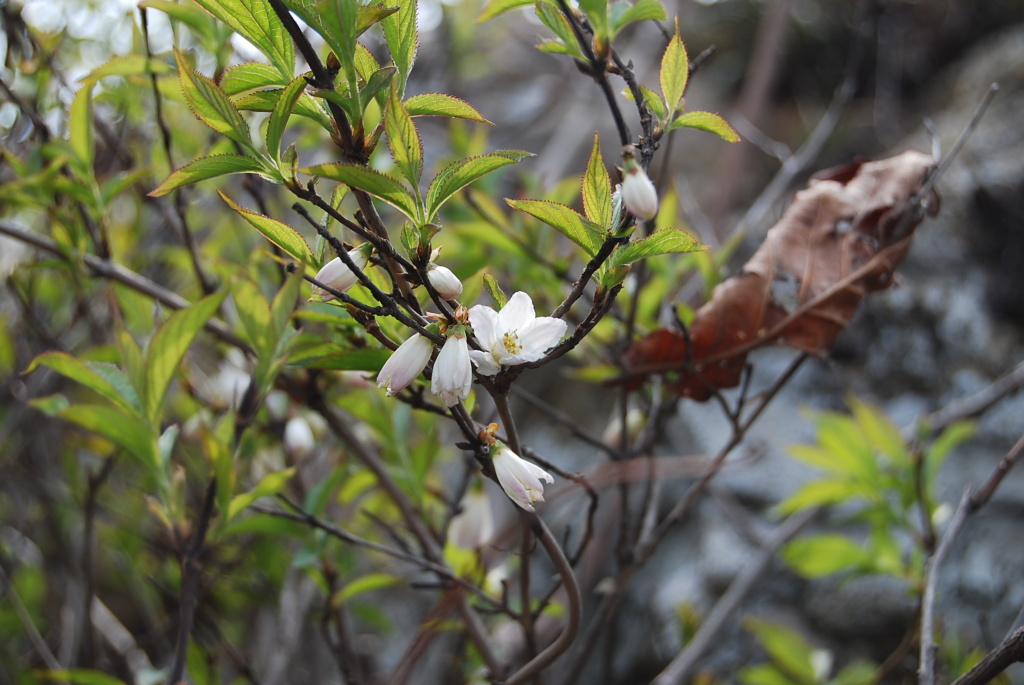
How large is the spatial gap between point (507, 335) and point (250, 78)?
1.17 feet

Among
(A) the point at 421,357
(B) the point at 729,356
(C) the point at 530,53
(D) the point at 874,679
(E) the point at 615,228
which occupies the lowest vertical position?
(D) the point at 874,679

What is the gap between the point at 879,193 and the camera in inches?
43.2

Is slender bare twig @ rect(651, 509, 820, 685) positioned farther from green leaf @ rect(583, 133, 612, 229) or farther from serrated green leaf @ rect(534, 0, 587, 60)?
serrated green leaf @ rect(534, 0, 587, 60)

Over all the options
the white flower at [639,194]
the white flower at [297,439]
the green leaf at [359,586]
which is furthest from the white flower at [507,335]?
the white flower at [297,439]

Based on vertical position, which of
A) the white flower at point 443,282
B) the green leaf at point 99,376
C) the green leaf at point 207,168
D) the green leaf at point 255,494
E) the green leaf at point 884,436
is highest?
the green leaf at point 207,168

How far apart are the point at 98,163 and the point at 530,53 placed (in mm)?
3275

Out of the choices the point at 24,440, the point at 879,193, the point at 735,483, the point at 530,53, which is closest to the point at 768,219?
the point at 735,483

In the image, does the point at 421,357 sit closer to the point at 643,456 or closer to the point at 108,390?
the point at 108,390

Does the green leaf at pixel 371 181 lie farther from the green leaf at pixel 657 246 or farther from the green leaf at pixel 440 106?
the green leaf at pixel 657 246

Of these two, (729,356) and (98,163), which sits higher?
(98,163)

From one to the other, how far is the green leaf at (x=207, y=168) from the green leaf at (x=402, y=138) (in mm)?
136

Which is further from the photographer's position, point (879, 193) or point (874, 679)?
point (874, 679)

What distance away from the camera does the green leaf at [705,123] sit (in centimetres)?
74

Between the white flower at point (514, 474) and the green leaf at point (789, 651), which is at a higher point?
the white flower at point (514, 474)
